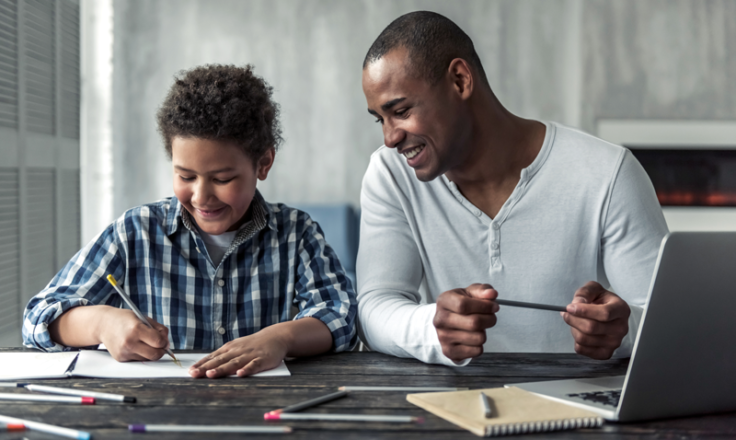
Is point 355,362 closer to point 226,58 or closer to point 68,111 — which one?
point 68,111

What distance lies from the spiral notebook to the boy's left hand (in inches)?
10.3

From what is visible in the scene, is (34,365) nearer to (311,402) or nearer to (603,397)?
(311,402)

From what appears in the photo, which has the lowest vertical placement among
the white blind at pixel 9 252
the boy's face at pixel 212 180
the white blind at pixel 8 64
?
the white blind at pixel 9 252

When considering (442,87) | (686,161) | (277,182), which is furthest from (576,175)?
(277,182)

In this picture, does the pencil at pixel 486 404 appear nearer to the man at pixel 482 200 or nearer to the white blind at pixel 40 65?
the man at pixel 482 200

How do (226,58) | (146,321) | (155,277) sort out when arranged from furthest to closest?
(226,58)
(155,277)
(146,321)

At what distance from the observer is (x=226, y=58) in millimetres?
4145

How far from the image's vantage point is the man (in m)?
1.29

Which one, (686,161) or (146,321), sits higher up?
(686,161)

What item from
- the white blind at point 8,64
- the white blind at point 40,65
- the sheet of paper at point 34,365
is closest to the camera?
the sheet of paper at point 34,365

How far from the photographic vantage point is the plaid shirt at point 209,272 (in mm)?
1308

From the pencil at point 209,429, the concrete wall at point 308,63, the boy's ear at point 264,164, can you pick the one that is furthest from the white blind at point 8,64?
the pencil at point 209,429

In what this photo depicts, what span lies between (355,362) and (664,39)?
3.46 metres

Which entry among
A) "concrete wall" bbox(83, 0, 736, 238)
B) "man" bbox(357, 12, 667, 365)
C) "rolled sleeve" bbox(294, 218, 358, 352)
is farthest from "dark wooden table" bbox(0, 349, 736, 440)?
"concrete wall" bbox(83, 0, 736, 238)
